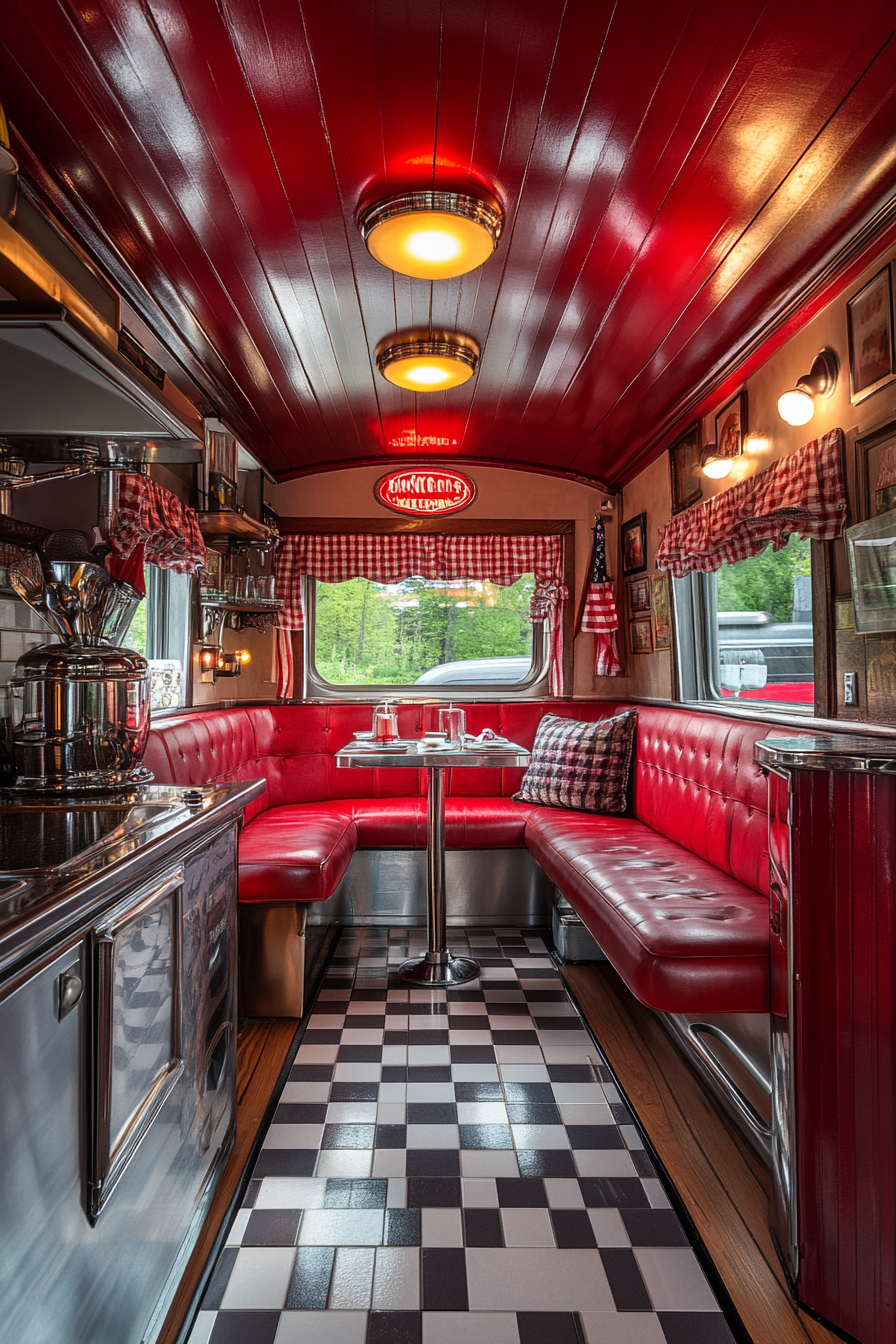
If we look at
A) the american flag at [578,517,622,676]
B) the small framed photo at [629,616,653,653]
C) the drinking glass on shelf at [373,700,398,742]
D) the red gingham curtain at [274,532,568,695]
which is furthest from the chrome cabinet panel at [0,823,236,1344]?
the american flag at [578,517,622,676]

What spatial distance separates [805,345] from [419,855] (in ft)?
9.93

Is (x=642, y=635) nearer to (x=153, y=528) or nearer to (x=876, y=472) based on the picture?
(x=876, y=472)

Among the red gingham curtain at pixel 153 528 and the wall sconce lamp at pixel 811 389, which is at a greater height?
the wall sconce lamp at pixel 811 389

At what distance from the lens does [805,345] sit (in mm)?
2953

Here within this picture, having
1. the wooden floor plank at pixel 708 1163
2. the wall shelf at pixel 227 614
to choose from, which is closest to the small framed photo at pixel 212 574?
the wall shelf at pixel 227 614

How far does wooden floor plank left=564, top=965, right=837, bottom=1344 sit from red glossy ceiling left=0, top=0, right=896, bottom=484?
2726 mm

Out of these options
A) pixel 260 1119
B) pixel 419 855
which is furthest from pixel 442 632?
pixel 260 1119

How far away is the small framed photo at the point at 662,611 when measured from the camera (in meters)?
4.46

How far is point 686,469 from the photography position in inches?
164

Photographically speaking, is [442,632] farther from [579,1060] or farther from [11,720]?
[11,720]

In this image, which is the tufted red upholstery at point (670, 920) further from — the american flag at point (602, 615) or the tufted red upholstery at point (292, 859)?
the american flag at point (602, 615)

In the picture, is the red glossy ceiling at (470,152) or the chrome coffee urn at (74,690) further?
the chrome coffee urn at (74,690)

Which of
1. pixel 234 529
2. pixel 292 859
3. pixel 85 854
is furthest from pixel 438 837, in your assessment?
pixel 85 854

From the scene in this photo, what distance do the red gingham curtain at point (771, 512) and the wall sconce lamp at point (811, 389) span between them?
125 millimetres
